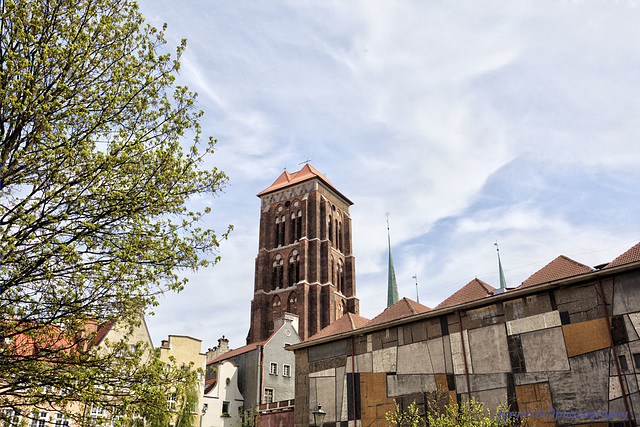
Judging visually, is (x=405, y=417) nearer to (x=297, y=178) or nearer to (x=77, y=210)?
(x=77, y=210)

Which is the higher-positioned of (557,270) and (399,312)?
(557,270)

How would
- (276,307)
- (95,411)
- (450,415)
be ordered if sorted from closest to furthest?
(450,415) → (95,411) → (276,307)

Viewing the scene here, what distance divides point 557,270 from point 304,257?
42.4 metres

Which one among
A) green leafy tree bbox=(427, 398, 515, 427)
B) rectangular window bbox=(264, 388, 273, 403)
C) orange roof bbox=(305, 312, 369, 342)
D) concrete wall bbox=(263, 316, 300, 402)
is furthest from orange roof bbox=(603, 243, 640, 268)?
concrete wall bbox=(263, 316, 300, 402)

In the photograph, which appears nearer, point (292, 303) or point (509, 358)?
point (509, 358)

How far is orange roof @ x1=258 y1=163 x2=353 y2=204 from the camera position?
7101 cm

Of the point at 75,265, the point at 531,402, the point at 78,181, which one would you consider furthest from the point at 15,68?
the point at 531,402

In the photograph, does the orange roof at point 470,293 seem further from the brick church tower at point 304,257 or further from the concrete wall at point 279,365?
the brick church tower at point 304,257

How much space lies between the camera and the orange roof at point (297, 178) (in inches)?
2796

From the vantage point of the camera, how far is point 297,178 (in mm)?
72562

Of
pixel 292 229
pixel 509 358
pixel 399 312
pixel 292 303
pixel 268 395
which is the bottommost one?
pixel 268 395

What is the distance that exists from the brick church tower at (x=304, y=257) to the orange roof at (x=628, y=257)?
133 ft

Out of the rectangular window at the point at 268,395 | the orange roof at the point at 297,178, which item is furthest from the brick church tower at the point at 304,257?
the rectangular window at the point at 268,395

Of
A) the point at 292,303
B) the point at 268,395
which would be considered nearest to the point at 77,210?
the point at 268,395
